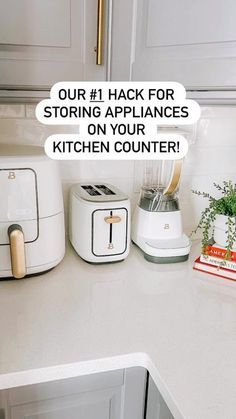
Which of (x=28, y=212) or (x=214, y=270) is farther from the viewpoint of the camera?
(x=214, y=270)

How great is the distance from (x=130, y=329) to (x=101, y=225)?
1.03ft

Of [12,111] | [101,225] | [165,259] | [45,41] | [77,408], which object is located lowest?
[77,408]

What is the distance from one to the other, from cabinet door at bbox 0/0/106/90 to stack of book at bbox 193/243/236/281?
22.0 inches

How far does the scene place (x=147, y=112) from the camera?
1126mm

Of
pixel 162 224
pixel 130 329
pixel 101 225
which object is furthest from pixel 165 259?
pixel 130 329

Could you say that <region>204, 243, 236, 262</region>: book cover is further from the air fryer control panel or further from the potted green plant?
the air fryer control panel

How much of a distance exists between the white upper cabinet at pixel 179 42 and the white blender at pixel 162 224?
0.27m

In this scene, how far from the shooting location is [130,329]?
758 millimetres

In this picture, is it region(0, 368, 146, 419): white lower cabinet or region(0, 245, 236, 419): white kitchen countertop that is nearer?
region(0, 245, 236, 419): white kitchen countertop

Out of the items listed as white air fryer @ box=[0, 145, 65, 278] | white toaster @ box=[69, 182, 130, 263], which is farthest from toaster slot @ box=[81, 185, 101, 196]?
white air fryer @ box=[0, 145, 65, 278]

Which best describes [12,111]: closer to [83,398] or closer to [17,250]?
[17,250]

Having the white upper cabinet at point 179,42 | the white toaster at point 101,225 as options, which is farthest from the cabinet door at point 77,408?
the white upper cabinet at point 179,42

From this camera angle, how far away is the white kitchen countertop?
0.63m

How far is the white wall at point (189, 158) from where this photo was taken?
1.08 meters
